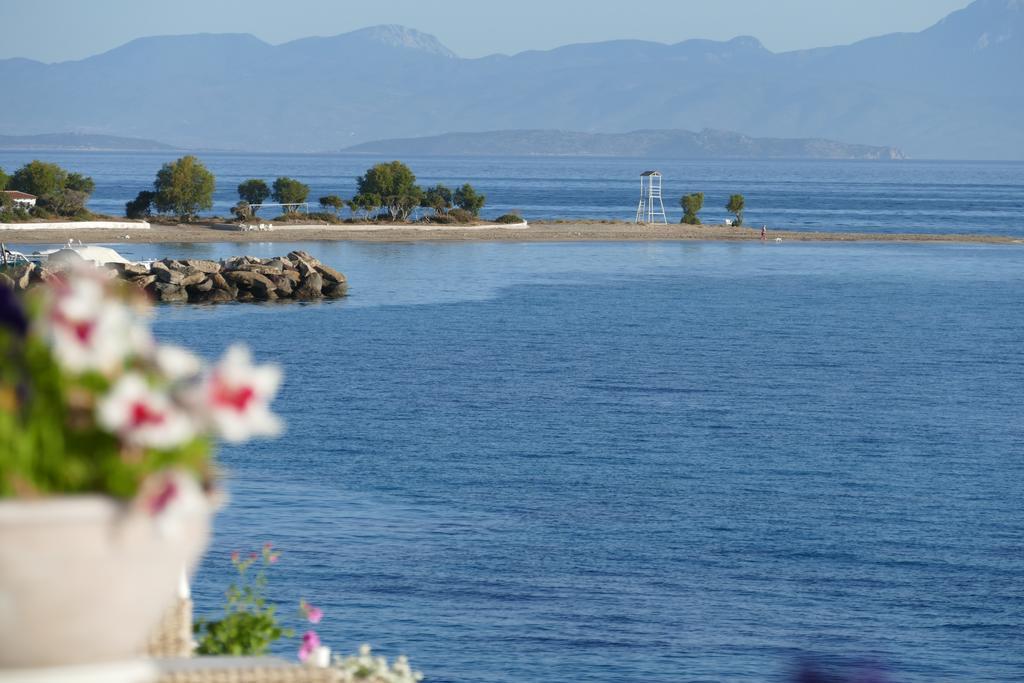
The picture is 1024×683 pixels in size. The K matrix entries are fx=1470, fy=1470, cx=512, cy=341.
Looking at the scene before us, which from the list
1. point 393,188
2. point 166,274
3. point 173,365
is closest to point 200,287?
point 166,274

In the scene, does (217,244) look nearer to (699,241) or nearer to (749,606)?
(699,241)

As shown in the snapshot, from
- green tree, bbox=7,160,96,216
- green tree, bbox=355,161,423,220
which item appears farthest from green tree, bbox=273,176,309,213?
green tree, bbox=7,160,96,216

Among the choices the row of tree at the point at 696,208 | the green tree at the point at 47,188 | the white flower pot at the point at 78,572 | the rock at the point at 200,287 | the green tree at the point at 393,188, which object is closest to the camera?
the white flower pot at the point at 78,572

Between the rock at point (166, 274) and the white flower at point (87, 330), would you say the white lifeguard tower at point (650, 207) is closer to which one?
the rock at point (166, 274)

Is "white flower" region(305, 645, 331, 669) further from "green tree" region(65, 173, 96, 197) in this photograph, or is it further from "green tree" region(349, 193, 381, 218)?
"green tree" region(65, 173, 96, 197)

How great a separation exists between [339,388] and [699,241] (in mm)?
65385

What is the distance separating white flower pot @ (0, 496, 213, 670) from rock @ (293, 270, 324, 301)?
65.7 metres

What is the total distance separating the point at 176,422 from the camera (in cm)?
273

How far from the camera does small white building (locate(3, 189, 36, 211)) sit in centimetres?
9481

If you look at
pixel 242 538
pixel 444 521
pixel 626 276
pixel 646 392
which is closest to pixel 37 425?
pixel 242 538

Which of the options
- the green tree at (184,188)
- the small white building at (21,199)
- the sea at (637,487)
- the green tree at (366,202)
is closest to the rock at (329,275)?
the sea at (637,487)

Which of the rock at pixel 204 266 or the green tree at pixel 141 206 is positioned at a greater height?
the green tree at pixel 141 206

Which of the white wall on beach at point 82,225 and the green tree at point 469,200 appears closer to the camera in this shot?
the white wall on beach at point 82,225

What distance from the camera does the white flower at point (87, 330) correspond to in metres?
2.76
